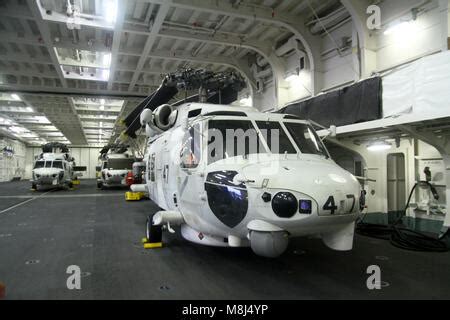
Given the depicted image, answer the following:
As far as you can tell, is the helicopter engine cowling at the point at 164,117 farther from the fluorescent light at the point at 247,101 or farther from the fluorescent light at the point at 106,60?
the fluorescent light at the point at 247,101

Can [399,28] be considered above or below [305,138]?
above

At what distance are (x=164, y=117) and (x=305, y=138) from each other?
277 cm

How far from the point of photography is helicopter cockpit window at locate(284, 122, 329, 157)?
13.5ft

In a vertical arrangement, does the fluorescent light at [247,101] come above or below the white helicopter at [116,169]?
above

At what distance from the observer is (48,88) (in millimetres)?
12586

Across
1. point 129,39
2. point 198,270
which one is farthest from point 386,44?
point 129,39

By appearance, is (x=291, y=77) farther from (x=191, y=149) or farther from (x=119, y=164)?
(x=119, y=164)

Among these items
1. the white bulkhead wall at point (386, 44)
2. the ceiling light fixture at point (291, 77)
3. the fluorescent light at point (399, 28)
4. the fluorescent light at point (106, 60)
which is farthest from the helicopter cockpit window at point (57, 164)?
the fluorescent light at point (399, 28)

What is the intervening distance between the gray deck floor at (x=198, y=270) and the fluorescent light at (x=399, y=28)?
4425 mm

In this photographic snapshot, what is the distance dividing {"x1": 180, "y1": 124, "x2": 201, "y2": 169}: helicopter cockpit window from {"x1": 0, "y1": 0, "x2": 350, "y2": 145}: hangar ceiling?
168 inches

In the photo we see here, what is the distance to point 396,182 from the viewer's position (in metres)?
7.27

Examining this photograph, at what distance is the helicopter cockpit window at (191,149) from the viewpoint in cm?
398
